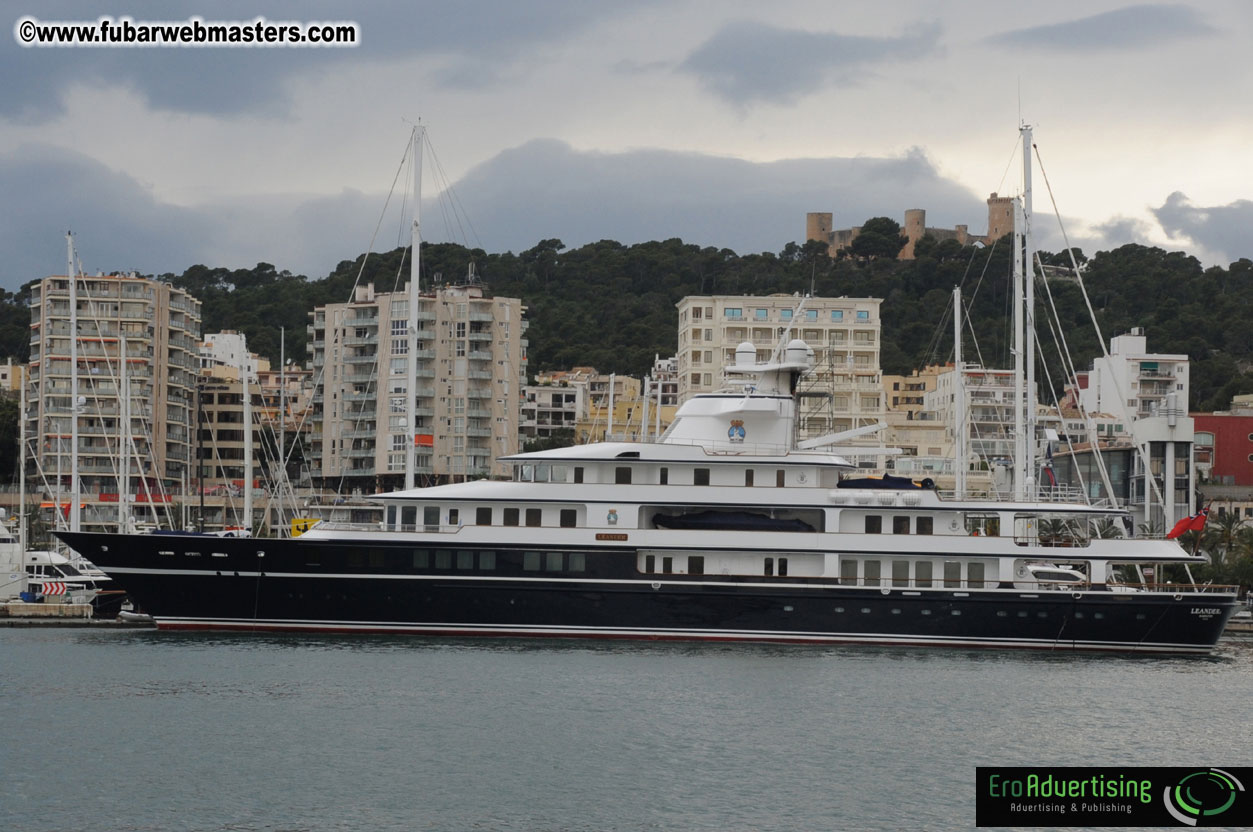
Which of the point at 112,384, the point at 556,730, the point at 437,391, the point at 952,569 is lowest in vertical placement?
the point at 556,730

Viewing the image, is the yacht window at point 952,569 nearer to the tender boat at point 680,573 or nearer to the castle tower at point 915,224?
the tender boat at point 680,573

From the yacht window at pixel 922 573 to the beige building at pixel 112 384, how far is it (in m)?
51.8

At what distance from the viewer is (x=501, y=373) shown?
84.3m

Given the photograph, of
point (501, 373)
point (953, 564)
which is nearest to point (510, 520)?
point (953, 564)

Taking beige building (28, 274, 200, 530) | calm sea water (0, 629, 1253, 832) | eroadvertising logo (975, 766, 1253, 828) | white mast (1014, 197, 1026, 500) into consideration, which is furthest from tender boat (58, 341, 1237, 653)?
beige building (28, 274, 200, 530)

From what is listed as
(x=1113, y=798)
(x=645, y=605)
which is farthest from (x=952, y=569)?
(x=1113, y=798)

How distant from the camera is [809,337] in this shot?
83375 mm

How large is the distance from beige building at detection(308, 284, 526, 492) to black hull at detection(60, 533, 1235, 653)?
43.8 meters

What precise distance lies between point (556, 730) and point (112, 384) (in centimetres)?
6592

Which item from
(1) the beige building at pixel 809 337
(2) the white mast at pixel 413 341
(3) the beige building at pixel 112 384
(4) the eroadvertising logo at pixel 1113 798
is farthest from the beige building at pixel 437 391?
(4) the eroadvertising logo at pixel 1113 798

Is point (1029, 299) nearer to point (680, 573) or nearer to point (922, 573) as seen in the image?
point (922, 573)

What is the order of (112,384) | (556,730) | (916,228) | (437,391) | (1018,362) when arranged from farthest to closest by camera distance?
(916,228) → (112,384) → (437,391) → (1018,362) → (556,730)

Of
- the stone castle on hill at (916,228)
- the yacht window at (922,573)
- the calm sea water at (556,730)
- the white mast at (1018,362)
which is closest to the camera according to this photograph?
the calm sea water at (556,730)

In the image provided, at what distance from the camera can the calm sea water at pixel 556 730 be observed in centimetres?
2053
